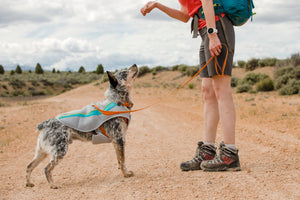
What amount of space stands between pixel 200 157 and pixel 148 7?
8.52 feet

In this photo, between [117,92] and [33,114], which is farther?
[33,114]

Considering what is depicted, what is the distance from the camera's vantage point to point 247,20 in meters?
4.24

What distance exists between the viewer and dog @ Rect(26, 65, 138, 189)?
14.4 ft

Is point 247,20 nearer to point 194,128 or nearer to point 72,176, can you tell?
point 72,176

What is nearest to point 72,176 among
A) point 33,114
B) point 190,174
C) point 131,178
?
point 131,178

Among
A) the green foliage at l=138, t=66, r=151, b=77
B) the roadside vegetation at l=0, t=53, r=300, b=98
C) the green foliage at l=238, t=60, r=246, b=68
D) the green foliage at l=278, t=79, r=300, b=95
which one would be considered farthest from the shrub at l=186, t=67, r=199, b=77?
the green foliage at l=278, t=79, r=300, b=95

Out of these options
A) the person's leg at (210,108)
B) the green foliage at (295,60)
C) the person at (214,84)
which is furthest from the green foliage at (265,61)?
the person's leg at (210,108)

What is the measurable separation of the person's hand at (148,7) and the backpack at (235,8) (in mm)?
1081

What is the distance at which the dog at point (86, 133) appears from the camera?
4.38m

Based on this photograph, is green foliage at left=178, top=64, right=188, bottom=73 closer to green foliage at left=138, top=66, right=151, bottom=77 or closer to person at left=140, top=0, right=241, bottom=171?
green foliage at left=138, top=66, right=151, bottom=77

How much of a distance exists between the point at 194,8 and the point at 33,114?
10774mm

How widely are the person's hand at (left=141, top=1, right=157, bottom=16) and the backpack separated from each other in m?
1.08

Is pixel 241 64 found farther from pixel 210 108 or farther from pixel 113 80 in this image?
pixel 113 80

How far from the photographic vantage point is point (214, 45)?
4.05 metres
